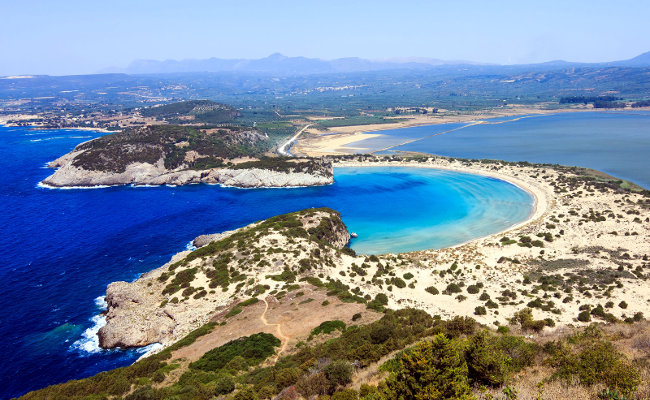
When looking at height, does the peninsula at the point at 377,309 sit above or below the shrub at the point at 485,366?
below

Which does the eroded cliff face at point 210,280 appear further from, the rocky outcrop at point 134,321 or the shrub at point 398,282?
the shrub at point 398,282

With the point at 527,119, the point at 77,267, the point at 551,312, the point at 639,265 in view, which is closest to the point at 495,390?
the point at 551,312

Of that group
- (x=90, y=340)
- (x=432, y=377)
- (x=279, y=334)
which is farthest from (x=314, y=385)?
(x=90, y=340)

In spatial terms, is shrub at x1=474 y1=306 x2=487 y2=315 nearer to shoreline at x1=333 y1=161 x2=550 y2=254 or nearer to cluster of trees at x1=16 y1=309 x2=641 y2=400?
cluster of trees at x1=16 y1=309 x2=641 y2=400

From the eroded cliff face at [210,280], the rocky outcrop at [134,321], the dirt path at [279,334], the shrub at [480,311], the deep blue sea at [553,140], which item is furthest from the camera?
the deep blue sea at [553,140]

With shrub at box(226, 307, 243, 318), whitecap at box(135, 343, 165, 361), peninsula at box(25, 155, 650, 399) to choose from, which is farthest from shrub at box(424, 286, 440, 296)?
whitecap at box(135, 343, 165, 361)

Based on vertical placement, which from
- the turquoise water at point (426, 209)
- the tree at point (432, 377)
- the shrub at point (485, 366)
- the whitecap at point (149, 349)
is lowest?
the whitecap at point (149, 349)

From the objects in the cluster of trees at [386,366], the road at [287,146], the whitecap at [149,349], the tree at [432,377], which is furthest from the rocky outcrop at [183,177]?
the tree at [432,377]
